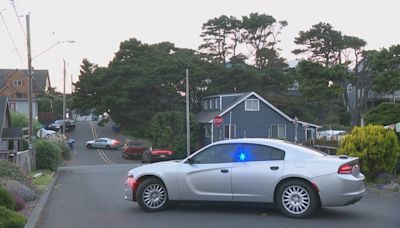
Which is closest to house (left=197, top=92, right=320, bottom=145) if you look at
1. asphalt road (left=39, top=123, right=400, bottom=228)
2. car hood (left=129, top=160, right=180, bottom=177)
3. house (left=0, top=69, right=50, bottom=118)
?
house (left=0, top=69, right=50, bottom=118)

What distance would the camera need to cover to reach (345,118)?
2926 inches

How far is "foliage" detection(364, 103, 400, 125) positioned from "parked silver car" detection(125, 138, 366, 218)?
14.2 m

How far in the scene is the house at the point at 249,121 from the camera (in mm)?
56969

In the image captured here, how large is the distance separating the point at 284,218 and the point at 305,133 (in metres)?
50.8

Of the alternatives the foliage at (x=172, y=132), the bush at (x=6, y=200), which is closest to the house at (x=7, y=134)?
the foliage at (x=172, y=132)

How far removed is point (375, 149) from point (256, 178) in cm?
631

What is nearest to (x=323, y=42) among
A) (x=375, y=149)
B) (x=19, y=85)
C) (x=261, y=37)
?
(x=261, y=37)

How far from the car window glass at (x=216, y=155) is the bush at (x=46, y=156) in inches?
840

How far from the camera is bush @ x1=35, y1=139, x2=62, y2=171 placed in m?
31.0

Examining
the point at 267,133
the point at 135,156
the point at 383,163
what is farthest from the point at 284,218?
the point at 267,133

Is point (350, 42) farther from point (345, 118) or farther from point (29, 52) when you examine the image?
point (29, 52)

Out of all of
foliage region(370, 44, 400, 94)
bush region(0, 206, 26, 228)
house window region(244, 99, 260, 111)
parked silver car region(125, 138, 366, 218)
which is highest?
foliage region(370, 44, 400, 94)

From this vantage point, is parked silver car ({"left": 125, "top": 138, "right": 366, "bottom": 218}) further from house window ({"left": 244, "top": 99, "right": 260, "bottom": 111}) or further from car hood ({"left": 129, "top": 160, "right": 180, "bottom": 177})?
house window ({"left": 244, "top": 99, "right": 260, "bottom": 111})

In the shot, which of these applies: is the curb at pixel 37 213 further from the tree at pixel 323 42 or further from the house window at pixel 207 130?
the tree at pixel 323 42
